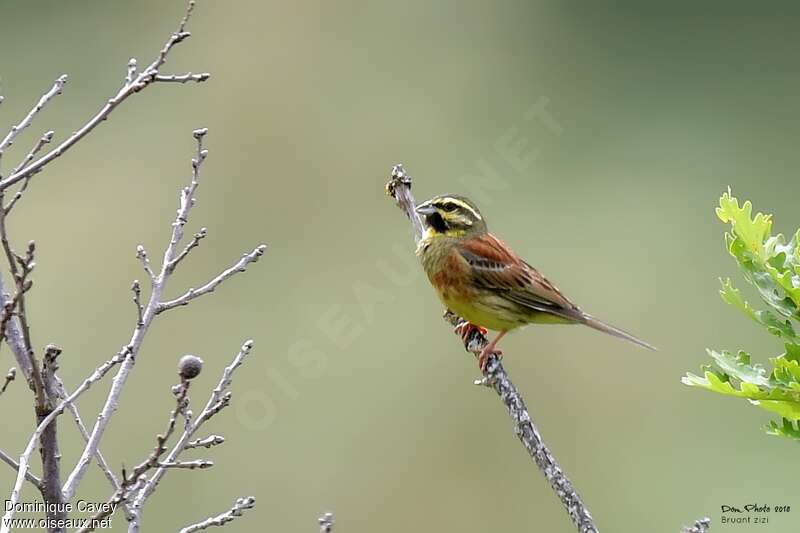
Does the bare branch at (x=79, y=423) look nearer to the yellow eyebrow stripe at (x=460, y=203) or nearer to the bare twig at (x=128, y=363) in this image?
the bare twig at (x=128, y=363)

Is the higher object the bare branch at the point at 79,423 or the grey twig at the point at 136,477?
the bare branch at the point at 79,423

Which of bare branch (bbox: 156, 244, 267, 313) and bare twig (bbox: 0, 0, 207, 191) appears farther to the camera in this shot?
bare branch (bbox: 156, 244, 267, 313)

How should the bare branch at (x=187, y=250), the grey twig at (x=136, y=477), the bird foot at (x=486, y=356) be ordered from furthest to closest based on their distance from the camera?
the bird foot at (x=486, y=356), the bare branch at (x=187, y=250), the grey twig at (x=136, y=477)

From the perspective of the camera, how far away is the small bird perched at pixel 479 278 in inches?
216

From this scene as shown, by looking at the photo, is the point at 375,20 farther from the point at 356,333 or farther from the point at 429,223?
the point at 429,223

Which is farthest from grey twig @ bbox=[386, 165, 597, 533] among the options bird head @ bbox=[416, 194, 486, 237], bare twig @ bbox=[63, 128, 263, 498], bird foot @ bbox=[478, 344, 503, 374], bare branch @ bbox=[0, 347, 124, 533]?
bird head @ bbox=[416, 194, 486, 237]

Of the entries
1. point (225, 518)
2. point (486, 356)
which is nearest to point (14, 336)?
point (225, 518)

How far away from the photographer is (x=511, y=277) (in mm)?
5766

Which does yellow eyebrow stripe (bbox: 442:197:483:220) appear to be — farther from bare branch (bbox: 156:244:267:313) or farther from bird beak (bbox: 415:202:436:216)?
bare branch (bbox: 156:244:267:313)

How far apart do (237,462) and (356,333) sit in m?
2.13

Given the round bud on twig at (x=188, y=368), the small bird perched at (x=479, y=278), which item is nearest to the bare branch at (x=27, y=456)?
the round bud on twig at (x=188, y=368)

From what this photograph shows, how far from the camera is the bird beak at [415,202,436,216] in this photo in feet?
18.6

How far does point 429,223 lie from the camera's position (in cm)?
589

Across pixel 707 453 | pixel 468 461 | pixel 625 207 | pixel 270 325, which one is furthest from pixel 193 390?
pixel 625 207
